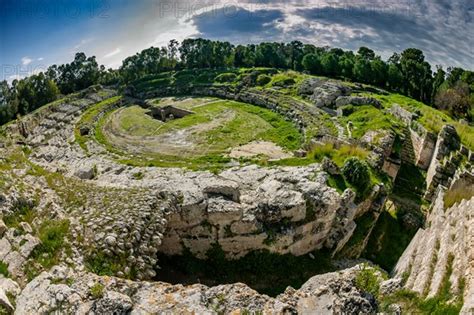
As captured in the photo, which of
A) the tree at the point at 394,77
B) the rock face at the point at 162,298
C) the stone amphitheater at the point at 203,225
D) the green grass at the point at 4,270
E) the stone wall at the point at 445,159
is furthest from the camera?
the tree at the point at 394,77

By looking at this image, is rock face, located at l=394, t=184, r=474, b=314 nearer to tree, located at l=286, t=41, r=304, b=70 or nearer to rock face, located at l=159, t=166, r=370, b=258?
rock face, located at l=159, t=166, r=370, b=258

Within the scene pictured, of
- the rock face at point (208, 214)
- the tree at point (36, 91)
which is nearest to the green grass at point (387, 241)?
the rock face at point (208, 214)

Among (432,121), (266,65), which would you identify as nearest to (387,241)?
(432,121)

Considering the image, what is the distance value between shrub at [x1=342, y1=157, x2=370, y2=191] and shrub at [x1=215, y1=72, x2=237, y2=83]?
121 feet

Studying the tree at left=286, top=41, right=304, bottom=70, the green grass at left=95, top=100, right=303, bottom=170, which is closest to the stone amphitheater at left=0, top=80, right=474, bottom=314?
the green grass at left=95, top=100, right=303, bottom=170

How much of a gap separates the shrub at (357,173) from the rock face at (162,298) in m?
11.8

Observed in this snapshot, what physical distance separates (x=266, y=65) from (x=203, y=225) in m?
55.2

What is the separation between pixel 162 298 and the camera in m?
12.2

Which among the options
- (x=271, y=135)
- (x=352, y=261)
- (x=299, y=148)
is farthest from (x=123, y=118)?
(x=352, y=261)

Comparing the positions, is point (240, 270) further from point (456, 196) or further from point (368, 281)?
point (456, 196)

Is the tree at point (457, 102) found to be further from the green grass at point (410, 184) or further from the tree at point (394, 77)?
the green grass at point (410, 184)

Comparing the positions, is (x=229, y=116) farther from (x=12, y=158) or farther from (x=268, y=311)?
(x=268, y=311)

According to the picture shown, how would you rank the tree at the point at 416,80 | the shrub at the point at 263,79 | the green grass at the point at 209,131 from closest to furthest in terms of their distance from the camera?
the green grass at the point at 209,131 < the shrub at the point at 263,79 < the tree at the point at 416,80

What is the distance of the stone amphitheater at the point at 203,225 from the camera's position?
12016 millimetres
